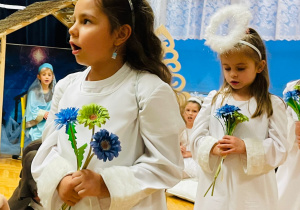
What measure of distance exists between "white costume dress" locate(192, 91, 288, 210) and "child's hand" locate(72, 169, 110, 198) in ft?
3.14

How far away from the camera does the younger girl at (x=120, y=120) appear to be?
3.70 feet

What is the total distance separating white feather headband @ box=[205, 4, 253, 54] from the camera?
6.61 ft

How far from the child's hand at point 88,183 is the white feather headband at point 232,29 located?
3.68ft

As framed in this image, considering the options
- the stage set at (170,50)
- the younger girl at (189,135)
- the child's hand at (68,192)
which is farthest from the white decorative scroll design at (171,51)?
the child's hand at (68,192)

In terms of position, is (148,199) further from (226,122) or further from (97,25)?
(226,122)

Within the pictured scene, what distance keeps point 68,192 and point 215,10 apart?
3548mm

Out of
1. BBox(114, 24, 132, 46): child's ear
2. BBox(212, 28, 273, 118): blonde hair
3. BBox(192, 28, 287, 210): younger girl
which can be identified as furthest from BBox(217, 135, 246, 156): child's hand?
BBox(114, 24, 132, 46): child's ear

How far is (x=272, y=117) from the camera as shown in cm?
200

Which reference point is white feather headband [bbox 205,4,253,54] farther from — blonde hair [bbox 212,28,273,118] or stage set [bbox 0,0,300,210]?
stage set [bbox 0,0,300,210]

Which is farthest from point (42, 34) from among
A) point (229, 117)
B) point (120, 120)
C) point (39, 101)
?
point (120, 120)

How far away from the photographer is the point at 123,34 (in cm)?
126

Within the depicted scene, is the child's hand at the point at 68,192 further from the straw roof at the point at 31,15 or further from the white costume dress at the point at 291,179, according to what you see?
the straw roof at the point at 31,15

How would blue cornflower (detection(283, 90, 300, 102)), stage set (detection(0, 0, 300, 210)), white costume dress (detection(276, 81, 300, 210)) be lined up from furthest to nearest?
1. stage set (detection(0, 0, 300, 210))
2. white costume dress (detection(276, 81, 300, 210))
3. blue cornflower (detection(283, 90, 300, 102))

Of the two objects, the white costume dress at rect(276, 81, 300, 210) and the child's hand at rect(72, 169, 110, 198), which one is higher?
the child's hand at rect(72, 169, 110, 198)
